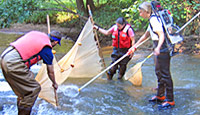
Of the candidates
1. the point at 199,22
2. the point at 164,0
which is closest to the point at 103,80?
the point at 164,0

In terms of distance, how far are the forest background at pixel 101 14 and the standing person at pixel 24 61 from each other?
12.8ft

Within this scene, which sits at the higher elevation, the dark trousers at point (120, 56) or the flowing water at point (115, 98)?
the dark trousers at point (120, 56)

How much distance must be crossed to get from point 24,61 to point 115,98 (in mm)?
2207

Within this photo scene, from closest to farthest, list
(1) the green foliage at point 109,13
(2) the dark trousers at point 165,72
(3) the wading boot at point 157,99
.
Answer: (2) the dark trousers at point 165,72
(3) the wading boot at point 157,99
(1) the green foliage at point 109,13

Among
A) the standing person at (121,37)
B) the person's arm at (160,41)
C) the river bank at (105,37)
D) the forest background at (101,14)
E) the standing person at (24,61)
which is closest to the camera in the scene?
the standing person at (24,61)

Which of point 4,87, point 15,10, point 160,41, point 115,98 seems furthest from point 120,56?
point 15,10

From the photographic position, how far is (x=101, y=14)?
12.4m

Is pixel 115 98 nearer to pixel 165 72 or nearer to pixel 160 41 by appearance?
pixel 165 72

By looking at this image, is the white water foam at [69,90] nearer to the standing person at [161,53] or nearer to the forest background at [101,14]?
the standing person at [161,53]

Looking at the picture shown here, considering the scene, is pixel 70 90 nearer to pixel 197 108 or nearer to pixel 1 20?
pixel 197 108

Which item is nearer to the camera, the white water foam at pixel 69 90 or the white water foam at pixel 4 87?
the white water foam at pixel 69 90

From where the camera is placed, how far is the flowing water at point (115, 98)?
13.7ft

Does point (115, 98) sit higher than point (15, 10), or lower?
lower

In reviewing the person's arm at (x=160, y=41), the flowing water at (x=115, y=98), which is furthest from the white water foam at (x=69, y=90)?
the person's arm at (x=160, y=41)
